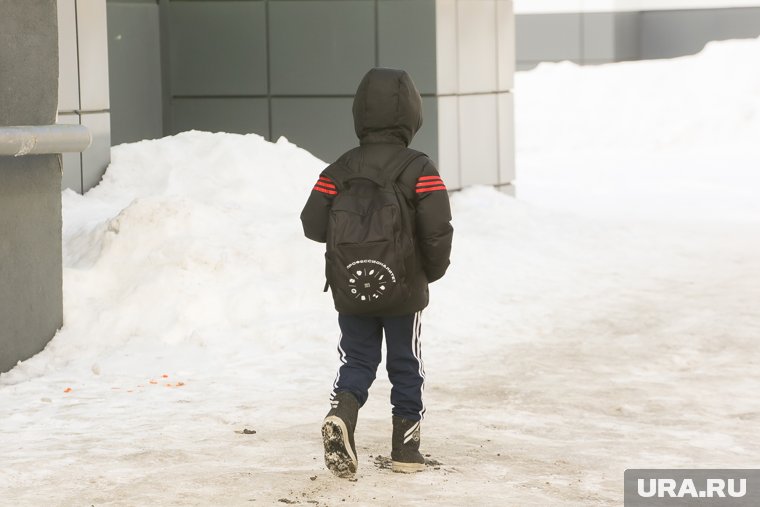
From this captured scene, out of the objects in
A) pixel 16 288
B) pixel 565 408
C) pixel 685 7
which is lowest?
pixel 565 408

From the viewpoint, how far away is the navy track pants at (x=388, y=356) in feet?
17.9

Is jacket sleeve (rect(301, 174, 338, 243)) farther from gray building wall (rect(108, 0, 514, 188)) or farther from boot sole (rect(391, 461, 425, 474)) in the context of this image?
gray building wall (rect(108, 0, 514, 188))

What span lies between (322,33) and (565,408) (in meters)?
9.77

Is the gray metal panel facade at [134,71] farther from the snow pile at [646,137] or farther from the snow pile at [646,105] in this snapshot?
the snow pile at [646,105]

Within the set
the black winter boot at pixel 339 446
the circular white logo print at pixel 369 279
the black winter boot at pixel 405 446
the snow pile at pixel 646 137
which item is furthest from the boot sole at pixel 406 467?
the snow pile at pixel 646 137

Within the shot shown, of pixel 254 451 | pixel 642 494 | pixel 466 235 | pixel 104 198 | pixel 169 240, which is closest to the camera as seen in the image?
pixel 642 494

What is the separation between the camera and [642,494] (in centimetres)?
522

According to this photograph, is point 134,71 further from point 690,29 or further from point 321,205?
point 690,29

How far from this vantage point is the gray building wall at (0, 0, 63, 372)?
742 centimetres

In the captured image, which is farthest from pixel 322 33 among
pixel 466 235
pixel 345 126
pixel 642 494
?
pixel 642 494

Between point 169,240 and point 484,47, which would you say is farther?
point 484,47

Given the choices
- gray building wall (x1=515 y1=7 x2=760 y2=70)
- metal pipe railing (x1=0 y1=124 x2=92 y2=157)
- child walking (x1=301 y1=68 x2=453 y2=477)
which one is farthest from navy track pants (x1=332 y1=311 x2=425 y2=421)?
gray building wall (x1=515 y1=7 x2=760 y2=70)

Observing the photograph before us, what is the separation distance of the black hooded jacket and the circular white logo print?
0.16 m

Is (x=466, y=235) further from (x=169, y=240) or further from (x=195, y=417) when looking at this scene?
(x=195, y=417)
